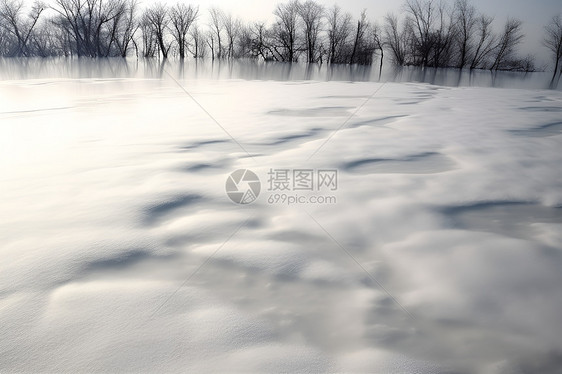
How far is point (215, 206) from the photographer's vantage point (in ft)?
5.65

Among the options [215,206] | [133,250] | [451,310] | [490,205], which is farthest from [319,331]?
[490,205]

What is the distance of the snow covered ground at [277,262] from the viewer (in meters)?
0.90

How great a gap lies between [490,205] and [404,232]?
633mm

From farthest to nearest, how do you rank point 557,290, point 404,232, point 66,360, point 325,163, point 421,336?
point 325,163 < point 404,232 < point 557,290 < point 421,336 < point 66,360

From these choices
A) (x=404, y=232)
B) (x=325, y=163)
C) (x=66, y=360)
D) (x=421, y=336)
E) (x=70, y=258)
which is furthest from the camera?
(x=325, y=163)

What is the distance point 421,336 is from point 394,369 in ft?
0.51

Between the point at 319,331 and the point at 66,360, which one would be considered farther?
the point at 319,331

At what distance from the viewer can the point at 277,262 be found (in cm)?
126

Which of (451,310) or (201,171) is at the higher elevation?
(201,171)

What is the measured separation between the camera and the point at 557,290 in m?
1.14

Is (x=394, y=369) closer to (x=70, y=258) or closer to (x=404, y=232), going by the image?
(x=404, y=232)

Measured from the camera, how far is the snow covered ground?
0.90 metres

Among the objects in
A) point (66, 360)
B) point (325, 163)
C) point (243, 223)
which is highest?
point (325, 163)

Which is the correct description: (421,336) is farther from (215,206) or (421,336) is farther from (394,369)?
(215,206)
